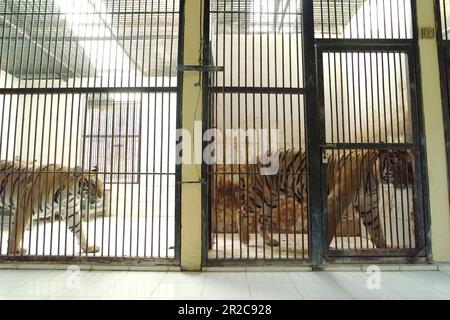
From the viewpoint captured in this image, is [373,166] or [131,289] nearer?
[131,289]

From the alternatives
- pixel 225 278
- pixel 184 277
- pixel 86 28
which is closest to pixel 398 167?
pixel 225 278

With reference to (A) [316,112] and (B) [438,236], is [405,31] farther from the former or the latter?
(B) [438,236]

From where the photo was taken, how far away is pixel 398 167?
340 centimetres

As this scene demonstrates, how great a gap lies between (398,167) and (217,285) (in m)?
2.25

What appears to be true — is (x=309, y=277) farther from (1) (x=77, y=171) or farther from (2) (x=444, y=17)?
(2) (x=444, y=17)

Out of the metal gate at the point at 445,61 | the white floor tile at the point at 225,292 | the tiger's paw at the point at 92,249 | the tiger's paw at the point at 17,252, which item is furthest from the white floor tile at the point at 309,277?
the tiger's paw at the point at 17,252

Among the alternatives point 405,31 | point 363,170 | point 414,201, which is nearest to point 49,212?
point 363,170

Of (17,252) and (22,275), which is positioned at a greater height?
(17,252)

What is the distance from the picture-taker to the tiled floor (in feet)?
7.86

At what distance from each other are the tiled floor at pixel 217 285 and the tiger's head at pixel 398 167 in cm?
91

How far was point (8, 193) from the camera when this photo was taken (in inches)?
141

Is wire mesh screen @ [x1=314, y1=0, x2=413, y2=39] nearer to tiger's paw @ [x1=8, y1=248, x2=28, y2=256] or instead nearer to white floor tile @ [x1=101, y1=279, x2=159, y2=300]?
white floor tile @ [x1=101, y1=279, x2=159, y2=300]

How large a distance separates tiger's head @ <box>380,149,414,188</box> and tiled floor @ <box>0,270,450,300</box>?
91cm

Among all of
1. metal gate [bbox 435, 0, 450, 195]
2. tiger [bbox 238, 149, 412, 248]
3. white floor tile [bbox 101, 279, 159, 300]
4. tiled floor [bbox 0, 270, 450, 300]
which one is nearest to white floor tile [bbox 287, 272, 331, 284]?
tiled floor [bbox 0, 270, 450, 300]
